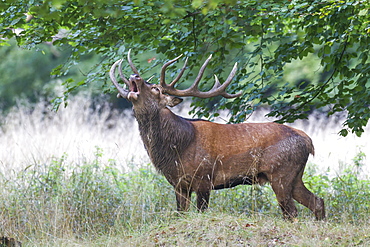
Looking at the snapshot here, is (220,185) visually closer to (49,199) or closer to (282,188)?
(282,188)

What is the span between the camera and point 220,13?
6891 mm

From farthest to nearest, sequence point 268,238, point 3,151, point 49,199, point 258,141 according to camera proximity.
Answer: point 3,151
point 49,199
point 258,141
point 268,238

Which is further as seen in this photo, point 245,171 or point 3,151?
point 3,151

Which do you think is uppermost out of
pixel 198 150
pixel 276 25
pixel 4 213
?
pixel 276 25

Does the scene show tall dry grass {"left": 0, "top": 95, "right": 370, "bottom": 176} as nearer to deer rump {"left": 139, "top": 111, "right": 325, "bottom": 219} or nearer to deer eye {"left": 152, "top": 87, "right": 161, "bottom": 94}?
deer rump {"left": 139, "top": 111, "right": 325, "bottom": 219}

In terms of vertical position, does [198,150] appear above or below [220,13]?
below

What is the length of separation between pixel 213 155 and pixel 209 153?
49 mm

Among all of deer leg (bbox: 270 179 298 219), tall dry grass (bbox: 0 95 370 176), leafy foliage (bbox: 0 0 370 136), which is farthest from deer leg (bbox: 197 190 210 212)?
leafy foliage (bbox: 0 0 370 136)

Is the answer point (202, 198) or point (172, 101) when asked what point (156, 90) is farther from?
point (202, 198)

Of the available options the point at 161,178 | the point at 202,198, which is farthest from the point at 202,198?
the point at 161,178

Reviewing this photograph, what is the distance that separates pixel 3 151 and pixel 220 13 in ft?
11.8

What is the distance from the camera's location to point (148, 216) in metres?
6.12

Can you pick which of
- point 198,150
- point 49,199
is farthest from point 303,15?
point 49,199

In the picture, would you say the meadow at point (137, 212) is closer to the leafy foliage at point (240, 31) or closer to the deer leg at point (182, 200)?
the deer leg at point (182, 200)
